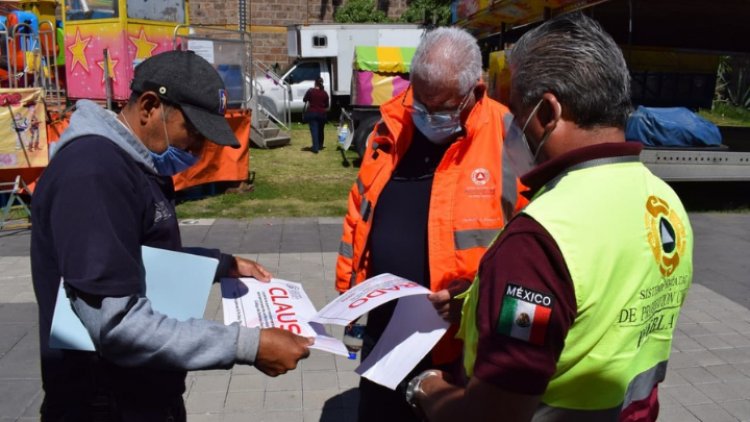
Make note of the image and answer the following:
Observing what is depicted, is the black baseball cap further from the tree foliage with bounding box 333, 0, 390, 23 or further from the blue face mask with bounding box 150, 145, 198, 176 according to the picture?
the tree foliage with bounding box 333, 0, 390, 23

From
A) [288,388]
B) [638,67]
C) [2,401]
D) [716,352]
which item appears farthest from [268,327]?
[638,67]

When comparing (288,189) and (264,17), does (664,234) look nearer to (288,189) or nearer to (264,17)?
(288,189)

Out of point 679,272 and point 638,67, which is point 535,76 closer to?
Answer: point 679,272

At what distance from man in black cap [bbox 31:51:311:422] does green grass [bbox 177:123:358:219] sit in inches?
278

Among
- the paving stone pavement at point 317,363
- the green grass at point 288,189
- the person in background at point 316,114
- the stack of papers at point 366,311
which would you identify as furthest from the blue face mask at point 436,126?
the person in background at point 316,114

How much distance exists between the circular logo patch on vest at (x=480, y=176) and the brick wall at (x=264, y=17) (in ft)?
75.5

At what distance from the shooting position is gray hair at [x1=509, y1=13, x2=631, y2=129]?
137cm

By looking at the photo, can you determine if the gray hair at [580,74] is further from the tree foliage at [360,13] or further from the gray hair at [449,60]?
the tree foliage at [360,13]

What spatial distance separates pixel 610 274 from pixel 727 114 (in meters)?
22.1

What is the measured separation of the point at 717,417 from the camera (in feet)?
12.4

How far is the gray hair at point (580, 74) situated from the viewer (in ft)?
4.49

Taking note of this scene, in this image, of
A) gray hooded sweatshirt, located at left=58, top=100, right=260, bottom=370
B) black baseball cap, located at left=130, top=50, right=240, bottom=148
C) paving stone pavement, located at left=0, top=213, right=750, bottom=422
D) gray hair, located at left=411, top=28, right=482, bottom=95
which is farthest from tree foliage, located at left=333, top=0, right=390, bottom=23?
gray hooded sweatshirt, located at left=58, top=100, right=260, bottom=370

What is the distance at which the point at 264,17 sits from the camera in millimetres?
24844

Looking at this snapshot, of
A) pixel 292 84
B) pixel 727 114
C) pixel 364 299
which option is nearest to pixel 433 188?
pixel 364 299
